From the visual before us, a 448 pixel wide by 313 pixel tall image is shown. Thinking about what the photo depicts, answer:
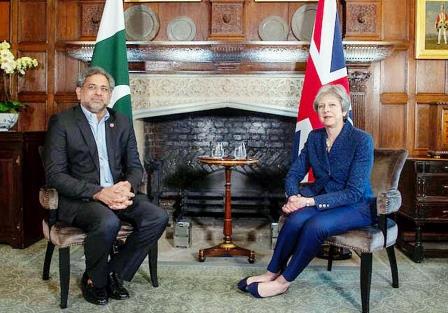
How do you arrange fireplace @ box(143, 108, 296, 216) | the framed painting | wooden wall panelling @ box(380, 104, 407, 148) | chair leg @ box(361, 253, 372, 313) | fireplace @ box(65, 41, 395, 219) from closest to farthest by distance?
1. chair leg @ box(361, 253, 372, 313)
2. fireplace @ box(65, 41, 395, 219)
3. the framed painting
4. wooden wall panelling @ box(380, 104, 407, 148)
5. fireplace @ box(143, 108, 296, 216)

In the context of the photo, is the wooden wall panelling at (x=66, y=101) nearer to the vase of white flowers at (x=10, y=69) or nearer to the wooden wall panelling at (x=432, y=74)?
the vase of white flowers at (x=10, y=69)

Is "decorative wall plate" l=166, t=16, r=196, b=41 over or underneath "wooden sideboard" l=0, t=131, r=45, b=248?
over

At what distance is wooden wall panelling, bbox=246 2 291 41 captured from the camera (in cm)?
454

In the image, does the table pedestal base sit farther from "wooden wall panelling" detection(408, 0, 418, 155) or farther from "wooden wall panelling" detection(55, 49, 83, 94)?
"wooden wall panelling" detection(55, 49, 83, 94)

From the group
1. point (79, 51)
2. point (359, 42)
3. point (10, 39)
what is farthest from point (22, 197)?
point (359, 42)

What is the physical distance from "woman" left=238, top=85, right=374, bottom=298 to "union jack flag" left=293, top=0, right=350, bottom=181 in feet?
2.61

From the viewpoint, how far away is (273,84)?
14.8 ft

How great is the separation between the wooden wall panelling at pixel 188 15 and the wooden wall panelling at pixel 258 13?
0.39 m

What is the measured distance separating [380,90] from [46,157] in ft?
10.1

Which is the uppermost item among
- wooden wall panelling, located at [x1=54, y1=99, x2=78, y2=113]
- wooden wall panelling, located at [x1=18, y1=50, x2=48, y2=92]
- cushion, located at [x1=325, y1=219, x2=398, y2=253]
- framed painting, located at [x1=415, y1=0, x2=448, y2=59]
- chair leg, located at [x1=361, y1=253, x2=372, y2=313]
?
framed painting, located at [x1=415, y1=0, x2=448, y2=59]

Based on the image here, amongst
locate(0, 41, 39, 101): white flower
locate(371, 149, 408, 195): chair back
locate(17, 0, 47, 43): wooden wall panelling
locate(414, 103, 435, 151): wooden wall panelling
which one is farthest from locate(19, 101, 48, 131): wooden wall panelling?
locate(414, 103, 435, 151): wooden wall panelling

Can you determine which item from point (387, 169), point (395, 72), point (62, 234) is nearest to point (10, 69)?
point (62, 234)

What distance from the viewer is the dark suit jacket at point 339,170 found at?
2730mm

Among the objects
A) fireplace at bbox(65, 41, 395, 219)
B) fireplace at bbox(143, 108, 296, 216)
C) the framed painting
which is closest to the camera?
fireplace at bbox(65, 41, 395, 219)
